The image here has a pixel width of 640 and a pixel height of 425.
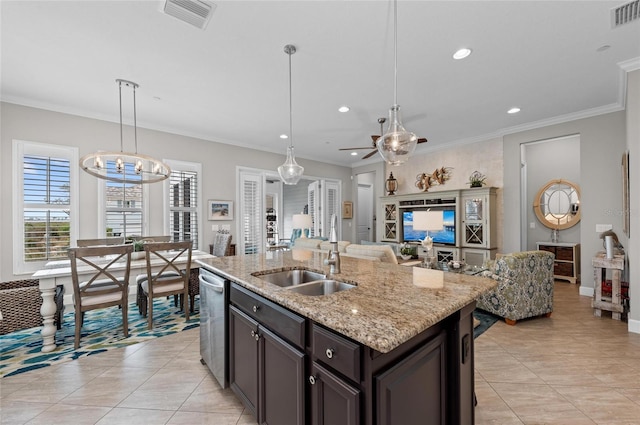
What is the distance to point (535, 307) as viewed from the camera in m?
3.35

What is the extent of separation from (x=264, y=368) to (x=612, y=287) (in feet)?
14.5

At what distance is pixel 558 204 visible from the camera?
5789mm

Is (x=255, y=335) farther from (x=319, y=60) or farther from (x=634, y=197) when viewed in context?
(x=634, y=197)

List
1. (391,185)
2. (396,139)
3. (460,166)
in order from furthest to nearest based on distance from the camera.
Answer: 1. (391,185)
2. (460,166)
3. (396,139)

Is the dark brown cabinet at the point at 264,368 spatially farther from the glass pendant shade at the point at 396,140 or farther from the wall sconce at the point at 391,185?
the wall sconce at the point at 391,185

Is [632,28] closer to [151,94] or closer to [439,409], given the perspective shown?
[439,409]

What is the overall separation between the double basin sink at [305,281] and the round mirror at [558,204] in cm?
626

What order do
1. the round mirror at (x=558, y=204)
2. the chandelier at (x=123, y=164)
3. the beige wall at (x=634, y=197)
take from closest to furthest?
the beige wall at (x=634, y=197) < the chandelier at (x=123, y=164) < the round mirror at (x=558, y=204)

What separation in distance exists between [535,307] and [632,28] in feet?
9.72

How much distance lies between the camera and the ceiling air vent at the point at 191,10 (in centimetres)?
208

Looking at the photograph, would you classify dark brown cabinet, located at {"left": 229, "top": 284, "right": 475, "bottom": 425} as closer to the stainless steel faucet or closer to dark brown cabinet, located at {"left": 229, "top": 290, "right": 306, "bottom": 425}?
dark brown cabinet, located at {"left": 229, "top": 290, "right": 306, "bottom": 425}

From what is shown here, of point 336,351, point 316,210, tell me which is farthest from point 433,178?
point 336,351

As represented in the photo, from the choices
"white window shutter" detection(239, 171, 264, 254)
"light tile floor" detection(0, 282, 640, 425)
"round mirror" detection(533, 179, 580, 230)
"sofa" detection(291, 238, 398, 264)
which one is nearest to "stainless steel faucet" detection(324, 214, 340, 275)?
"light tile floor" detection(0, 282, 640, 425)

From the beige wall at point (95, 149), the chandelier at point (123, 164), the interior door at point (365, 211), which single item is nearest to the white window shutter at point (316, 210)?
the beige wall at point (95, 149)
